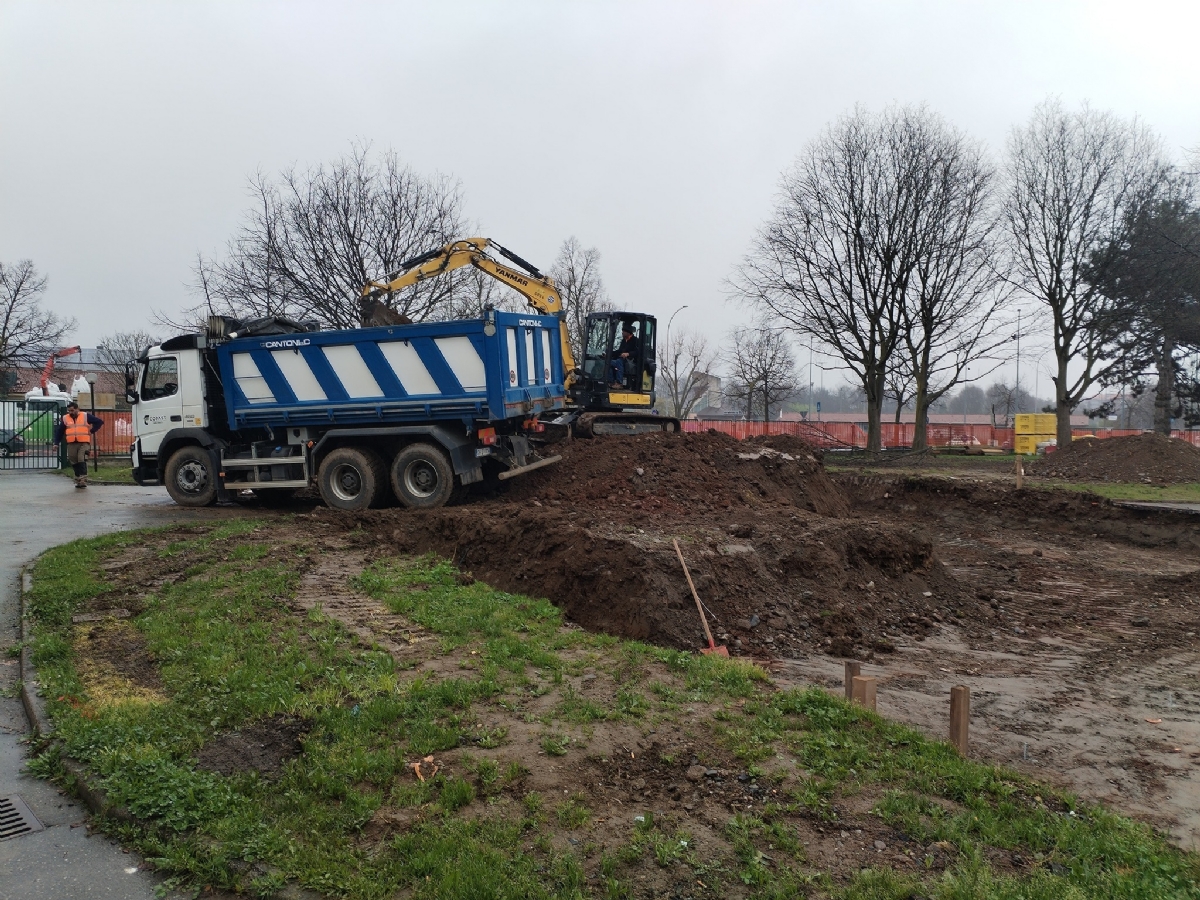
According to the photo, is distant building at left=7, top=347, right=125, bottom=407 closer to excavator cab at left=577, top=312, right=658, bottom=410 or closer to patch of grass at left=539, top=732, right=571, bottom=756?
excavator cab at left=577, top=312, right=658, bottom=410

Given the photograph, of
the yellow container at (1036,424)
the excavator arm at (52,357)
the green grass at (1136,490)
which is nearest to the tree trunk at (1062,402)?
the yellow container at (1036,424)

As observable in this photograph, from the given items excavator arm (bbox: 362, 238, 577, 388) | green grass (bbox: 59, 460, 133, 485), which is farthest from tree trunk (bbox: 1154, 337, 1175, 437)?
green grass (bbox: 59, 460, 133, 485)

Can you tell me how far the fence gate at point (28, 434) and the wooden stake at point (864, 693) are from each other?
94.7 ft

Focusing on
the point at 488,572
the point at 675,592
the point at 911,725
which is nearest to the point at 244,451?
the point at 488,572

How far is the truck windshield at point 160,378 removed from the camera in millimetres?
15336

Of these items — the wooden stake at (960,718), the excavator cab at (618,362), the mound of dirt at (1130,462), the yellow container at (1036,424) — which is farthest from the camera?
the yellow container at (1036,424)

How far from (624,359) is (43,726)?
14.6m

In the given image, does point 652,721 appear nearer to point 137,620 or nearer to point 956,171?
point 137,620

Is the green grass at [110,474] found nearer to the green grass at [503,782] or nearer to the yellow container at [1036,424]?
the green grass at [503,782]

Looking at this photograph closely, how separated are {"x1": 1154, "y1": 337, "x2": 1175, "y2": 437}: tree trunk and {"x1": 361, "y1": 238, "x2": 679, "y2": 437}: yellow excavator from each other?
2636cm

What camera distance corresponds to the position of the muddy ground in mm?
5578

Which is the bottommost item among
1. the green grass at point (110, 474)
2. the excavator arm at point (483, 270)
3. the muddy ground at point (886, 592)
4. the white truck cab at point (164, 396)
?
the muddy ground at point (886, 592)

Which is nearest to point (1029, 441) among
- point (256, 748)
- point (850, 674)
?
point (850, 674)

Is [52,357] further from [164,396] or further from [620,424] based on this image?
[620,424]
